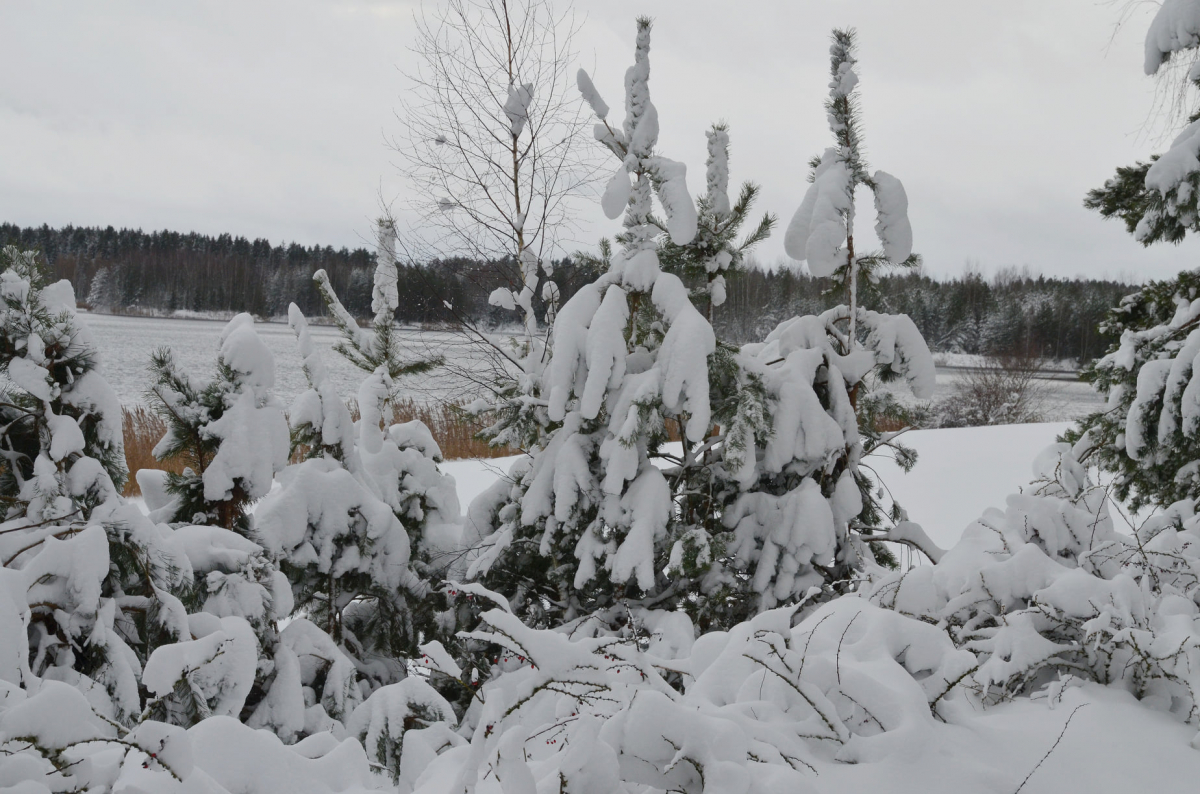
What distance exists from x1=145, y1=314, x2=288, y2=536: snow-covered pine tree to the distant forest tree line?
15206 mm

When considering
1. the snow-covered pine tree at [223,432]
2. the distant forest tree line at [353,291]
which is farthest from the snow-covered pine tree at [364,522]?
the distant forest tree line at [353,291]

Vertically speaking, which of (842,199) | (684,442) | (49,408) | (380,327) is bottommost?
(684,442)

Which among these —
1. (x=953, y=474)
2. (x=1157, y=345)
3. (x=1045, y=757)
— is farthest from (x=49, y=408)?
(x=953, y=474)

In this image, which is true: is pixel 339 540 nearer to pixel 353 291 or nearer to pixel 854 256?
pixel 854 256

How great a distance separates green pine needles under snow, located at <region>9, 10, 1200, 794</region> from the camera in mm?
1438

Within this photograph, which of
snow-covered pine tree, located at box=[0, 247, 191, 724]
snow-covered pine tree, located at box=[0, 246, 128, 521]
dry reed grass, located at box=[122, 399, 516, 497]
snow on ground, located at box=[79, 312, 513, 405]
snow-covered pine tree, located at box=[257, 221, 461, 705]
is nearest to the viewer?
snow-covered pine tree, located at box=[0, 247, 191, 724]

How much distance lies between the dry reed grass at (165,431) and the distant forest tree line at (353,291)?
7748 millimetres

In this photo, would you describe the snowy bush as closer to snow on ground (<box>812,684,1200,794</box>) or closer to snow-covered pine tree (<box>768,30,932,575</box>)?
snow on ground (<box>812,684,1200,794</box>)

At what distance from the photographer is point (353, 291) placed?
20.5 m

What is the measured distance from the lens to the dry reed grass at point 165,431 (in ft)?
29.6

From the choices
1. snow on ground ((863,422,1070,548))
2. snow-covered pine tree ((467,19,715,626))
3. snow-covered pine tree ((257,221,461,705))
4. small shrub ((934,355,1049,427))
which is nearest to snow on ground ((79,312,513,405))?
snow-covered pine tree ((257,221,461,705))

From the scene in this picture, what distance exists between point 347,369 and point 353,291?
3.79 m

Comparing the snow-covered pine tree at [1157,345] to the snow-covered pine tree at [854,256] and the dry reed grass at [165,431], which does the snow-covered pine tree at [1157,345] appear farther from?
the dry reed grass at [165,431]

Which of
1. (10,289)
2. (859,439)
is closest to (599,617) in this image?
(859,439)
